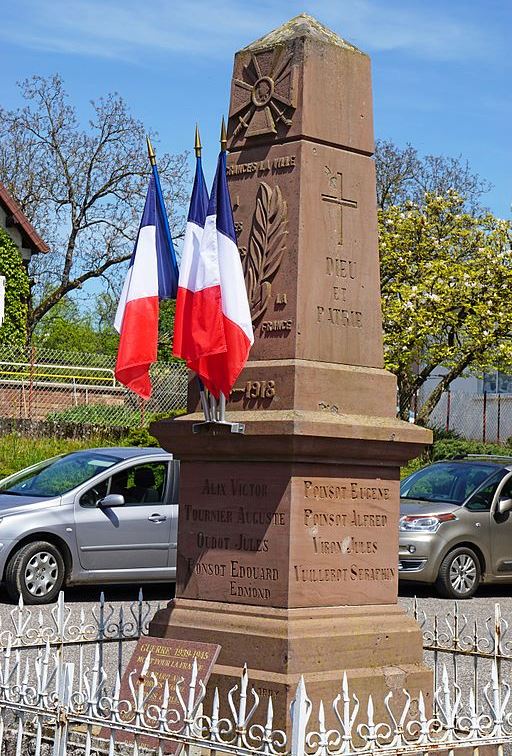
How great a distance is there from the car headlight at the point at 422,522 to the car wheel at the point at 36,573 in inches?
156

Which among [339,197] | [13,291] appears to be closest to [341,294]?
[339,197]

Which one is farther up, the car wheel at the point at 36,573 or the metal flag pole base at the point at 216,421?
the metal flag pole base at the point at 216,421

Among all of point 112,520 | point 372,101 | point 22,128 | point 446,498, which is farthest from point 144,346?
point 22,128

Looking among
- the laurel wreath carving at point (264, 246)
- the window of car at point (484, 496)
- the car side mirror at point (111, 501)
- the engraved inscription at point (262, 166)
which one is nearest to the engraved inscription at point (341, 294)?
the laurel wreath carving at point (264, 246)

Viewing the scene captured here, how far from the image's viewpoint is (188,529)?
747 cm

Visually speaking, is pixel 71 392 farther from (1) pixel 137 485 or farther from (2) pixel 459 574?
(2) pixel 459 574

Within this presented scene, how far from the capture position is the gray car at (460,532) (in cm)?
1512

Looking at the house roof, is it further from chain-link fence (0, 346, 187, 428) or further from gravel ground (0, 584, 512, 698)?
gravel ground (0, 584, 512, 698)

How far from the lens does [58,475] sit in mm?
14609

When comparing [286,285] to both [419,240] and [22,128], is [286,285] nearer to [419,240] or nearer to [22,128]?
[419,240]

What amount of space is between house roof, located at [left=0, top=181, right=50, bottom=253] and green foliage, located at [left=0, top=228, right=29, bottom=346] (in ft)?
2.12

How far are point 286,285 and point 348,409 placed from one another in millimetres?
758

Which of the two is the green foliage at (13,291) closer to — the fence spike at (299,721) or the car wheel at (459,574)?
the car wheel at (459,574)

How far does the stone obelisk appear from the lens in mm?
6969
